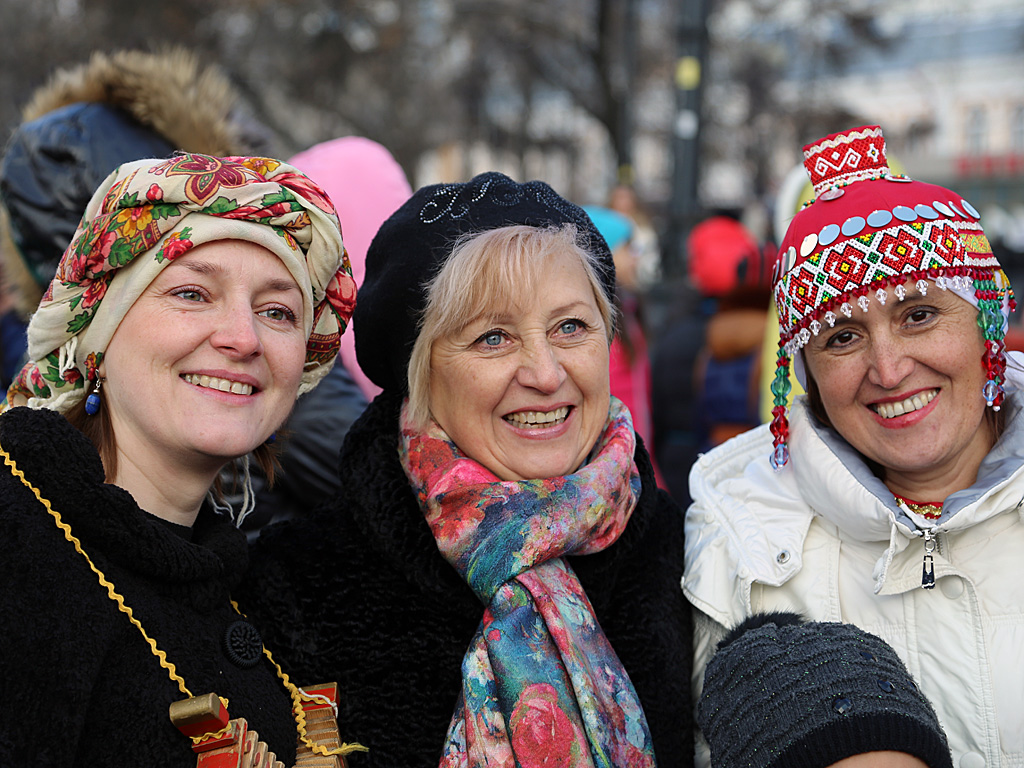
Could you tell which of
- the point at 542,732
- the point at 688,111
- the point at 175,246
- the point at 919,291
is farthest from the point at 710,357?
the point at 688,111

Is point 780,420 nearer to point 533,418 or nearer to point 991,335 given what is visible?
point 991,335

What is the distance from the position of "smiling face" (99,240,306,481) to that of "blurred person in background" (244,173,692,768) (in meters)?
0.44

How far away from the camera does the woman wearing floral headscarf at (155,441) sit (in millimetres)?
1665

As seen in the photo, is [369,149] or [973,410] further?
[369,149]

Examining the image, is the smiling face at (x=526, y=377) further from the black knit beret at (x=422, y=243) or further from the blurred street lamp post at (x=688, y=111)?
the blurred street lamp post at (x=688, y=111)

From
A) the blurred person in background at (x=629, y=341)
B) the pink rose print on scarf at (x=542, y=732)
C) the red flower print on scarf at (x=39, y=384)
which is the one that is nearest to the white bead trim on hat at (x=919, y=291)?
the pink rose print on scarf at (x=542, y=732)

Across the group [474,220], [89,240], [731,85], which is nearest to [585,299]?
[474,220]

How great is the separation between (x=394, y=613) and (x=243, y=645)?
40 centimetres

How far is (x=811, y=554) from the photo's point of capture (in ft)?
8.02

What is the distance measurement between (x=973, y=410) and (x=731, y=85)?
79.1 ft

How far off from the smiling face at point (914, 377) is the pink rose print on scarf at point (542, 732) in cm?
100

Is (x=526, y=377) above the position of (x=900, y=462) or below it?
above

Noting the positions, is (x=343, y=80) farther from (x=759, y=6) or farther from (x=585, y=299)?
(x=585, y=299)

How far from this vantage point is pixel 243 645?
1977 millimetres
